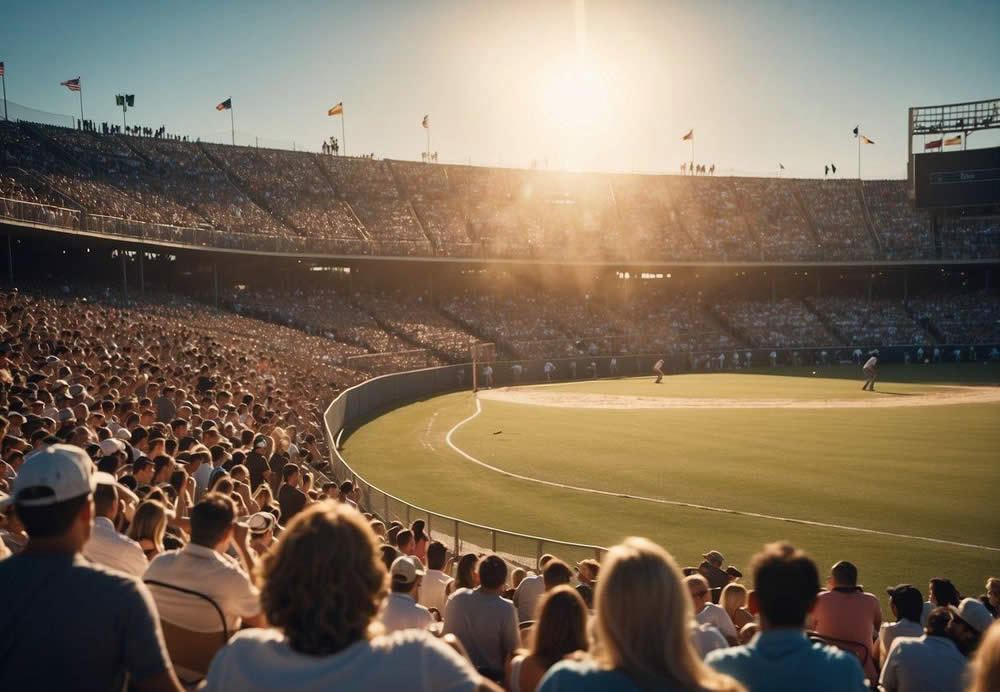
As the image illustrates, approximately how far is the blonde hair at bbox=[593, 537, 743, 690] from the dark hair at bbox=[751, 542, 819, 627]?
61 centimetres

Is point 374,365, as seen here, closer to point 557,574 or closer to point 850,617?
point 850,617

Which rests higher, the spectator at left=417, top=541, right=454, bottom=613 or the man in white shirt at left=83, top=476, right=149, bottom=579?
the man in white shirt at left=83, top=476, right=149, bottom=579

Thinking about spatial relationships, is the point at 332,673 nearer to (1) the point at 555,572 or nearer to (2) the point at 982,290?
(1) the point at 555,572

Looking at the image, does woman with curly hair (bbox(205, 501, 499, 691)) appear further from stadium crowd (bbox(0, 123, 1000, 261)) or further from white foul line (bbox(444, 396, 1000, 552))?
stadium crowd (bbox(0, 123, 1000, 261))

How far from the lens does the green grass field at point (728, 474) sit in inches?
661

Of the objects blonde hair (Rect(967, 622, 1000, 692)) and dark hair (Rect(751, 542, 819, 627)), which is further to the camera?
dark hair (Rect(751, 542, 819, 627))

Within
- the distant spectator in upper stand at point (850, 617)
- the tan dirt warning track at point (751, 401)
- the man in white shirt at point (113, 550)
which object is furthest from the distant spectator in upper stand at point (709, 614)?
the tan dirt warning track at point (751, 401)

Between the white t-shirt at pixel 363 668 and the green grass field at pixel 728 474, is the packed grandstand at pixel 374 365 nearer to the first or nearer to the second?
the white t-shirt at pixel 363 668

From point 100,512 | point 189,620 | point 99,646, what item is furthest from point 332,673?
point 100,512

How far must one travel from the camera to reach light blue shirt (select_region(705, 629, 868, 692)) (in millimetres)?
3369

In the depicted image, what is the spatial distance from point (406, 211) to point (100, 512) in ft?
217

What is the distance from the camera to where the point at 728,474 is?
924 inches

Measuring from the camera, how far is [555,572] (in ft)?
22.3

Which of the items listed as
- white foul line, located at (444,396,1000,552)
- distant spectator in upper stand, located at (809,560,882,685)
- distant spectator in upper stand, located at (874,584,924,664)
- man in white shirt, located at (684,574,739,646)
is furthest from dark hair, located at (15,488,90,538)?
white foul line, located at (444,396,1000,552)
